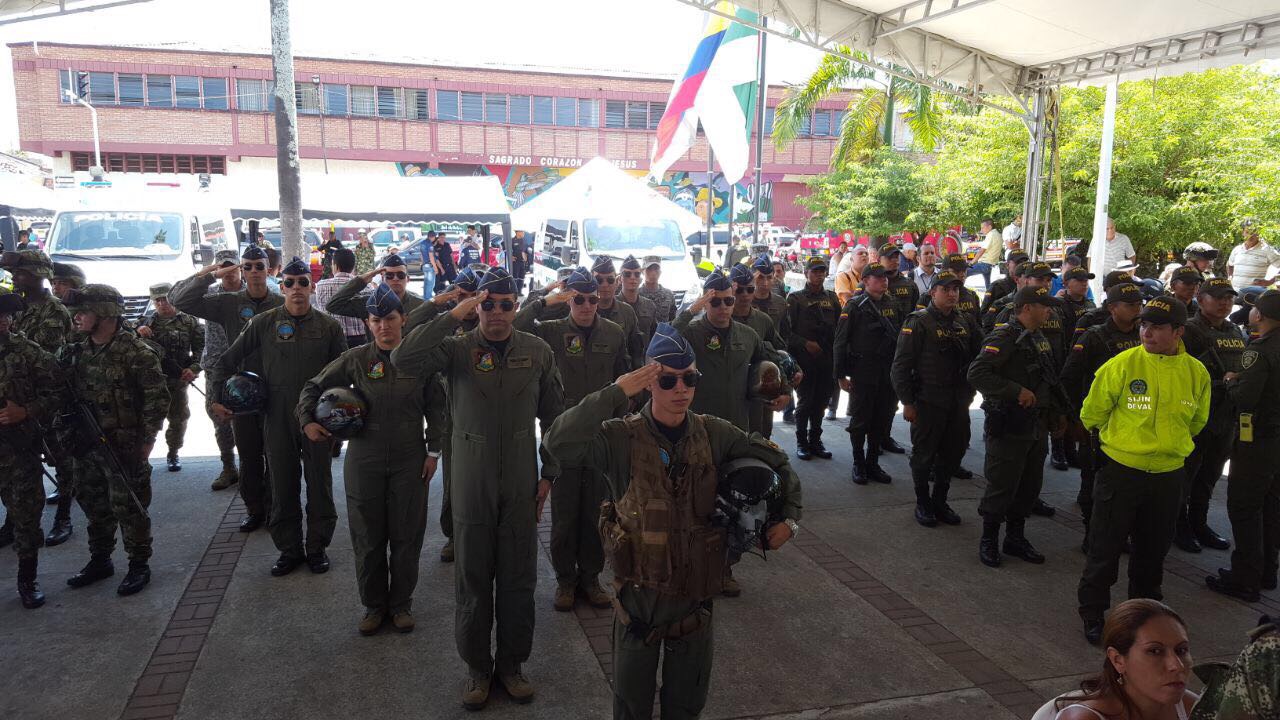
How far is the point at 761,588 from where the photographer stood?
5.74m

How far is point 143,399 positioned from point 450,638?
257 cm

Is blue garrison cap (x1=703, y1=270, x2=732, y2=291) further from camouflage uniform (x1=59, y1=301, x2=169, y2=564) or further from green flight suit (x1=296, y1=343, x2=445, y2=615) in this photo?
camouflage uniform (x1=59, y1=301, x2=169, y2=564)

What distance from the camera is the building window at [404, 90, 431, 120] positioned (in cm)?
3994

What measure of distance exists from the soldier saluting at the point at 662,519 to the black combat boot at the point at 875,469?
5.05m

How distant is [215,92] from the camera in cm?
3756

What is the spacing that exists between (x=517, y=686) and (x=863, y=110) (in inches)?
967

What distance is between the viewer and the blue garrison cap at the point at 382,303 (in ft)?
16.0

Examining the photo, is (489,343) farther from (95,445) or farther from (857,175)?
(857,175)

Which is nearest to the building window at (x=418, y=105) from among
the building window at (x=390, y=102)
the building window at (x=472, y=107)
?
the building window at (x=390, y=102)

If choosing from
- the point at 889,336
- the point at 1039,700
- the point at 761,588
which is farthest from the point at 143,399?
the point at 889,336

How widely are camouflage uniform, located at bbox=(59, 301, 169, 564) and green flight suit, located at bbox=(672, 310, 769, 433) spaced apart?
11.6 feet

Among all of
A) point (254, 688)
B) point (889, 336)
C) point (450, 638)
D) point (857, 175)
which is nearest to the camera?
point (254, 688)

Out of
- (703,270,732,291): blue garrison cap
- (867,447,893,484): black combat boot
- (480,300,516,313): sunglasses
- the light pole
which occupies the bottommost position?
(867,447,893,484): black combat boot

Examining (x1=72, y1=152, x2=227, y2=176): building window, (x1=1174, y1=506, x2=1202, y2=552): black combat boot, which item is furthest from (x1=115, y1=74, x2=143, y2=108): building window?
(x1=1174, y1=506, x2=1202, y2=552): black combat boot
